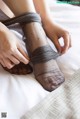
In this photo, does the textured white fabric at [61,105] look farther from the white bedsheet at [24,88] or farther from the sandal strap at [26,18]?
the sandal strap at [26,18]

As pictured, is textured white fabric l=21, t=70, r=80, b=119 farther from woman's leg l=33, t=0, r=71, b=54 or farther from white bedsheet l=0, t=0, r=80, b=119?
woman's leg l=33, t=0, r=71, b=54

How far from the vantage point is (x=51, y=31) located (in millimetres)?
795

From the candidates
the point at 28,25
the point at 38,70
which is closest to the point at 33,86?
the point at 38,70

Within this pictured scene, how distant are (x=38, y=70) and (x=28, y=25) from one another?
139mm

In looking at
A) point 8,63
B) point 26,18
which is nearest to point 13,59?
point 8,63

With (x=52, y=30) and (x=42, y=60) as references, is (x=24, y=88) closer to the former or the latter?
(x=42, y=60)

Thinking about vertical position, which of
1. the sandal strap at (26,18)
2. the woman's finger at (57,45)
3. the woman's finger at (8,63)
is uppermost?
the sandal strap at (26,18)

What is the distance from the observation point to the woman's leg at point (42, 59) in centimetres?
64

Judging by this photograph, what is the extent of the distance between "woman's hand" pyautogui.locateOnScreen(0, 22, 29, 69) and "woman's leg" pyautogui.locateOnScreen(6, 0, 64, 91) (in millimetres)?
41

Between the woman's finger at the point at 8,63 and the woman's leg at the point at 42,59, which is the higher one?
the woman's finger at the point at 8,63

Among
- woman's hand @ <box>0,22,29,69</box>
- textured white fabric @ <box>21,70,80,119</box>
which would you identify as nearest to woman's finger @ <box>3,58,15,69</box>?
woman's hand @ <box>0,22,29,69</box>

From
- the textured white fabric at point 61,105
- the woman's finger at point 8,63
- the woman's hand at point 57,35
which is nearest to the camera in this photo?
the textured white fabric at point 61,105

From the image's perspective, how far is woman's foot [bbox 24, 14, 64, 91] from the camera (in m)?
0.64

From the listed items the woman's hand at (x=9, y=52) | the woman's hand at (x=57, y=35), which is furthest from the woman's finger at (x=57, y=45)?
the woman's hand at (x=9, y=52)
